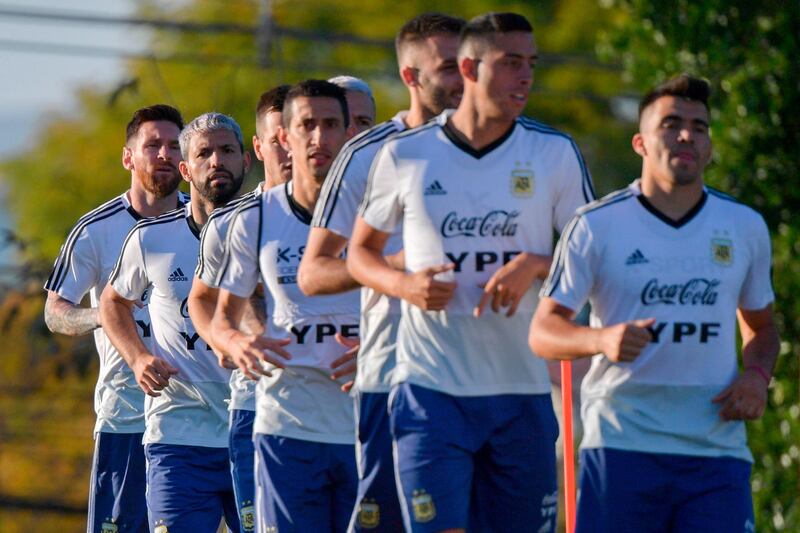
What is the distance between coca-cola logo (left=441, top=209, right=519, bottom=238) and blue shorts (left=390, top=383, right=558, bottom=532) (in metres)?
0.66

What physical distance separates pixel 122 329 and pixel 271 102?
4.77 feet

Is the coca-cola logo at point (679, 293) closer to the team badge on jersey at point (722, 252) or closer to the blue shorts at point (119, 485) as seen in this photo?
the team badge on jersey at point (722, 252)

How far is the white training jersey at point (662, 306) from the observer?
8391mm

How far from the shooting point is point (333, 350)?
9.70m

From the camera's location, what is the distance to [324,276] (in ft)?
29.8

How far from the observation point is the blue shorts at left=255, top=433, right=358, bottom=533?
379 inches

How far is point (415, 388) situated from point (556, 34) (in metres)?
37.9

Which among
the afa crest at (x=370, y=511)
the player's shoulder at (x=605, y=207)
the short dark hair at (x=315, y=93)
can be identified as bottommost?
the afa crest at (x=370, y=511)

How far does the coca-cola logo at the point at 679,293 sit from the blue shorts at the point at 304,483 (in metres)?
1.92

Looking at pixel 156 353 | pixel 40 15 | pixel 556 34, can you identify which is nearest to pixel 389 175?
pixel 156 353

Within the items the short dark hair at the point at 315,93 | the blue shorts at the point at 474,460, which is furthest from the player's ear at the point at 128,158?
the blue shorts at the point at 474,460

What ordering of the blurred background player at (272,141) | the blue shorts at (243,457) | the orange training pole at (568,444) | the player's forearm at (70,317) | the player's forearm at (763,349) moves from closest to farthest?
the player's forearm at (763,349) → the orange training pole at (568,444) → the blue shorts at (243,457) → the blurred background player at (272,141) → the player's forearm at (70,317)

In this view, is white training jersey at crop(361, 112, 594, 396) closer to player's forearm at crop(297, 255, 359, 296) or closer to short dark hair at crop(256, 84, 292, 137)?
player's forearm at crop(297, 255, 359, 296)

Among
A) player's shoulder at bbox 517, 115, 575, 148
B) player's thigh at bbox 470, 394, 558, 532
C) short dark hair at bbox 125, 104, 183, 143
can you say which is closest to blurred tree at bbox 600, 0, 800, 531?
short dark hair at bbox 125, 104, 183, 143
